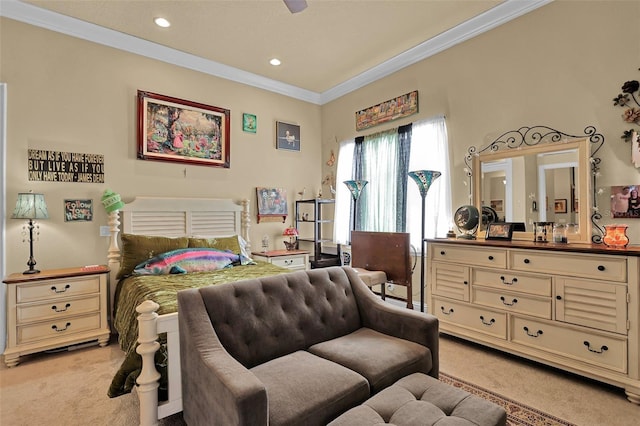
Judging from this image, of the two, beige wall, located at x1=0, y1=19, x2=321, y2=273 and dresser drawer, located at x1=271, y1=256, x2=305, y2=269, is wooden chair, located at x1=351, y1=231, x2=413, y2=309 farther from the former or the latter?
beige wall, located at x1=0, y1=19, x2=321, y2=273

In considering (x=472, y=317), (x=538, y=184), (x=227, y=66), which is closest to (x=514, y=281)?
(x=472, y=317)

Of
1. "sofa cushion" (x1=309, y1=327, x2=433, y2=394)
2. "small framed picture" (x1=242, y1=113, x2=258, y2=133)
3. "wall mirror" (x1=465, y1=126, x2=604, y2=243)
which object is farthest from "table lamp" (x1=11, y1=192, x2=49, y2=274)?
"wall mirror" (x1=465, y1=126, x2=604, y2=243)

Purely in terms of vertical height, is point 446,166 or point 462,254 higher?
point 446,166

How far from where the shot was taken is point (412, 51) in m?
3.82

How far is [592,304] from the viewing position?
2266 mm

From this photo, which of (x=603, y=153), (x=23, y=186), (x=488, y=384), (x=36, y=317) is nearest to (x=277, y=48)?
(x=23, y=186)

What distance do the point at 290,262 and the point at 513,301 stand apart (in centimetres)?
265

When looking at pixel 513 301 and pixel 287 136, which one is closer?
pixel 513 301

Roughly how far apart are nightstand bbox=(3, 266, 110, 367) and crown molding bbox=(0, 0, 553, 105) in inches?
95.8

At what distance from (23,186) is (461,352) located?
4.38 m

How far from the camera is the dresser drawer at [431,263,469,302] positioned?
117 inches

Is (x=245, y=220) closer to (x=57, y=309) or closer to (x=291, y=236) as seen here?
(x=291, y=236)

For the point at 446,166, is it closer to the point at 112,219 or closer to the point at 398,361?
the point at 398,361

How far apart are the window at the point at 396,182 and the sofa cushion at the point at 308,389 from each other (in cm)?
248
